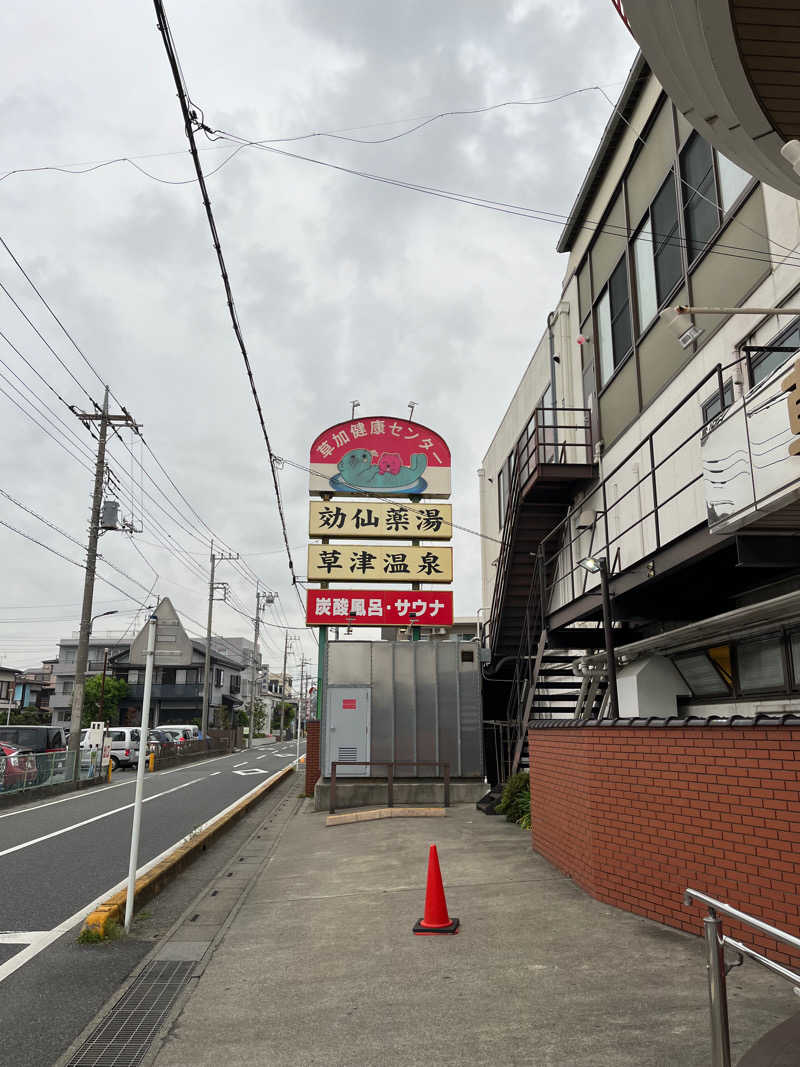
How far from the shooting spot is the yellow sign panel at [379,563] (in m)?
19.7

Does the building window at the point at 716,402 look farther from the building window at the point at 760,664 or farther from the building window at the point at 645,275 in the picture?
the building window at the point at 760,664

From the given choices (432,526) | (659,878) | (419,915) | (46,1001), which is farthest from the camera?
(432,526)

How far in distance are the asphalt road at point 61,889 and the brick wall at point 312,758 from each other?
6.38ft

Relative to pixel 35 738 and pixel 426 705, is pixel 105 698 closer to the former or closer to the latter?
pixel 35 738

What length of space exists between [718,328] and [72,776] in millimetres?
20452

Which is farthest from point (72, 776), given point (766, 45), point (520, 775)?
point (766, 45)

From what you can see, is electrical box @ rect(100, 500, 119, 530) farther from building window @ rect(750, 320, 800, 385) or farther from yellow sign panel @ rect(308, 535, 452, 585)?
building window @ rect(750, 320, 800, 385)

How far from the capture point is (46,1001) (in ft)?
17.0

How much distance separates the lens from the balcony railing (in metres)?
66.0

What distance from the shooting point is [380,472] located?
2062cm

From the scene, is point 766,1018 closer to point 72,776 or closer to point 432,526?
point 432,526

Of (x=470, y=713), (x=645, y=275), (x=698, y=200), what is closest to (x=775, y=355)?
(x=698, y=200)

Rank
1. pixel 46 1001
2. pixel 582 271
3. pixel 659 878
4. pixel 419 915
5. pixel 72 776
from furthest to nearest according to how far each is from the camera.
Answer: pixel 72 776, pixel 582 271, pixel 419 915, pixel 659 878, pixel 46 1001

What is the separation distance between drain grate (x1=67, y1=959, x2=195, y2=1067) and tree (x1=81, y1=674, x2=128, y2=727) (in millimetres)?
55549
